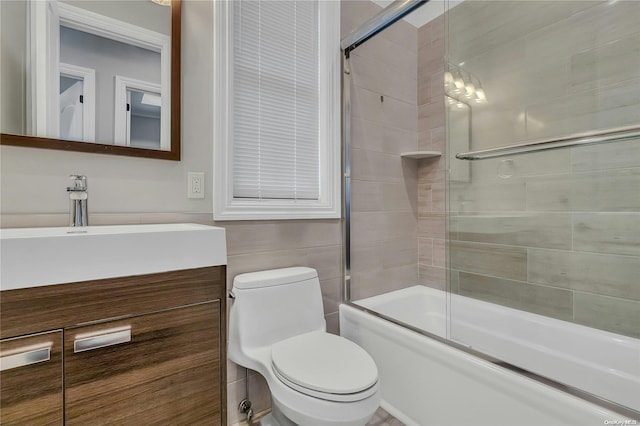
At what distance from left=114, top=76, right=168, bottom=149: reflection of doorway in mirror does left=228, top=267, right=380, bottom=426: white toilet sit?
0.70m

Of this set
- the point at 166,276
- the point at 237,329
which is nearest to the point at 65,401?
the point at 166,276

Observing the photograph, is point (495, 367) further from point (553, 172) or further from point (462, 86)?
point (462, 86)

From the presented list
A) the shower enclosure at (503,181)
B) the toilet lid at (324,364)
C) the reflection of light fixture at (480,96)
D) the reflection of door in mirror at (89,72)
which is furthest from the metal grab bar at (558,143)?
the reflection of door in mirror at (89,72)

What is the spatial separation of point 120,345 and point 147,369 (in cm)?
11

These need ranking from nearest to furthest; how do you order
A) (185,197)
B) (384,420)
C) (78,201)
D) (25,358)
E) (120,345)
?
(25,358) < (120,345) < (78,201) < (185,197) < (384,420)

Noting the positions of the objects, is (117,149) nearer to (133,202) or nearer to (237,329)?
(133,202)

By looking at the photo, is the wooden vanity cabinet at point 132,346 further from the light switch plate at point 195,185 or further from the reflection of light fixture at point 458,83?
the reflection of light fixture at point 458,83

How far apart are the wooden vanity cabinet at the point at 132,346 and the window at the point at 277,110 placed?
0.52m

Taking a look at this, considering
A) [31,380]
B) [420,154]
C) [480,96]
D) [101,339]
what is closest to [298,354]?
[101,339]

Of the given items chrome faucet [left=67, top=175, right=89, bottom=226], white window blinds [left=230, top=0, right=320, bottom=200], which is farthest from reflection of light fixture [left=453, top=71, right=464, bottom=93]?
chrome faucet [left=67, top=175, right=89, bottom=226]

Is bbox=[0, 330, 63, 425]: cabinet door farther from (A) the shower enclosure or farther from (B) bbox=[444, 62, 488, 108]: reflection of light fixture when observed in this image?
(B) bbox=[444, 62, 488, 108]: reflection of light fixture

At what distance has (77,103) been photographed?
1.09m

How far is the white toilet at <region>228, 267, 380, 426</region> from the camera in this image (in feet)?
3.11

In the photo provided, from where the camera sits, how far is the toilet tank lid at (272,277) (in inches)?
51.1
